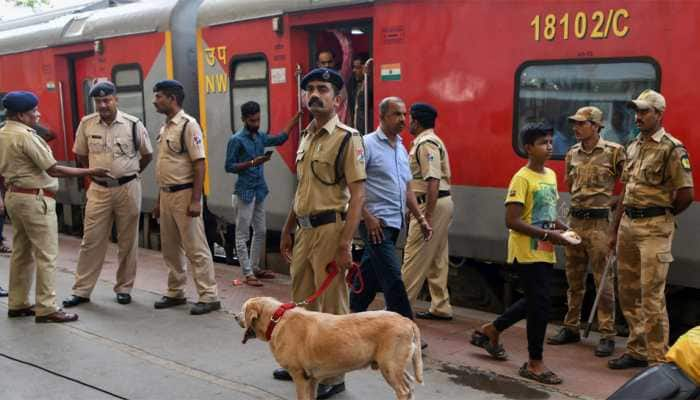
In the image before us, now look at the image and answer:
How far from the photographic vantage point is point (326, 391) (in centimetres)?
384

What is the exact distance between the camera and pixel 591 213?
15.4 feet

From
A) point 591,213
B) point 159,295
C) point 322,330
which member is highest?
point 591,213

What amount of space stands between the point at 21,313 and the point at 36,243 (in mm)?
664

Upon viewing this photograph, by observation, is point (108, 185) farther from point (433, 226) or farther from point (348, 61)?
point (433, 226)

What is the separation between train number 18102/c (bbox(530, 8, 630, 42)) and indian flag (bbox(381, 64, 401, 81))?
124cm

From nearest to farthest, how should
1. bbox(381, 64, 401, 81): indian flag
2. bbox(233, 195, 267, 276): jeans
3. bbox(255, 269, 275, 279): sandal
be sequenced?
bbox(381, 64, 401, 81): indian flag → bbox(233, 195, 267, 276): jeans → bbox(255, 269, 275, 279): sandal

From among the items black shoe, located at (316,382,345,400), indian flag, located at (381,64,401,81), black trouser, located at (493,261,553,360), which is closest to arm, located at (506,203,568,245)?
black trouser, located at (493,261,553,360)

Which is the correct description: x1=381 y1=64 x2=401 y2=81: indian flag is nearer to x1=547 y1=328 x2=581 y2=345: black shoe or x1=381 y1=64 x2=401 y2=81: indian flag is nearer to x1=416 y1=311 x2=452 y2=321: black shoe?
x1=416 y1=311 x2=452 y2=321: black shoe

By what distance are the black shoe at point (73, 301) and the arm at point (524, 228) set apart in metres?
3.74

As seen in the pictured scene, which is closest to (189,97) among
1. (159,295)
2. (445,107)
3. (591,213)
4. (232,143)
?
(232,143)

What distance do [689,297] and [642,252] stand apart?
107 cm

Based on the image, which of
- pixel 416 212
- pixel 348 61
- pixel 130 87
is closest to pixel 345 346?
pixel 416 212

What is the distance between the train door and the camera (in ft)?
21.0

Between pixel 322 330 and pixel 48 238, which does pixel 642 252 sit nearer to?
pixel 322 330
